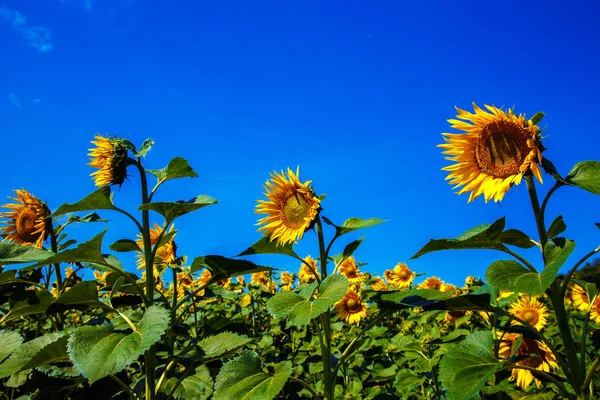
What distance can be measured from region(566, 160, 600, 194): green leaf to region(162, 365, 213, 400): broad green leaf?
197 cm

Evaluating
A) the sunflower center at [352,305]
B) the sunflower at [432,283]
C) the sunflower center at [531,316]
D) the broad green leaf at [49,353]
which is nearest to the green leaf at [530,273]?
the broad green leaf at [49,353]

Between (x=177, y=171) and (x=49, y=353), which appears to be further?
(x=177, y=171)

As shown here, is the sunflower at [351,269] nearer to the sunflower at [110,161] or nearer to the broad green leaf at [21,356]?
the sunflower at [110,161]

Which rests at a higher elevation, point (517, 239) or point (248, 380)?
point (517, 239)

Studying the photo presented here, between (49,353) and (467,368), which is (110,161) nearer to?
(49,353)

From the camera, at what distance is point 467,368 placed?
213 cm

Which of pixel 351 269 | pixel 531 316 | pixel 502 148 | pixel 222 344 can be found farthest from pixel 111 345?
pixel 351 269

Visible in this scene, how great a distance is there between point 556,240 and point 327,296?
0.94 m

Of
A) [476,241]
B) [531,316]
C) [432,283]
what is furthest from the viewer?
[432,283]

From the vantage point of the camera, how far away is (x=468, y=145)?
8.62ft

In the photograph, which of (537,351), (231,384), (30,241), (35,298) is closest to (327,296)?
(231,384)

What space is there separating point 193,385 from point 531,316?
3.17 meters

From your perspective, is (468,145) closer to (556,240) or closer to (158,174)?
(556,240)

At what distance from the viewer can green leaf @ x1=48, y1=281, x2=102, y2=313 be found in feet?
7.88
